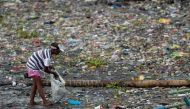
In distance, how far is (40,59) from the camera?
7262 mm

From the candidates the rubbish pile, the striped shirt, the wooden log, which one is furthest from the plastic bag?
the wooden log

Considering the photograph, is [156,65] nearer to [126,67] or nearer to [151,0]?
[126,67]

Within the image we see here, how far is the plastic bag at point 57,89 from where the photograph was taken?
7484 mm

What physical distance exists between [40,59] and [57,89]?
55 centimetres

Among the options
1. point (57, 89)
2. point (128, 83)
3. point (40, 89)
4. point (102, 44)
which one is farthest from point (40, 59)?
point (102, 44)

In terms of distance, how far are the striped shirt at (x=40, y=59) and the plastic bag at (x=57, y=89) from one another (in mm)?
316

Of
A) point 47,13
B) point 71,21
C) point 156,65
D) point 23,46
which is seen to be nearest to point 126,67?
point 156,65

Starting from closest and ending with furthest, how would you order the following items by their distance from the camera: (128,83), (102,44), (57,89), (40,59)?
(40,59) → (57,89) → (128,83) → (102,44)

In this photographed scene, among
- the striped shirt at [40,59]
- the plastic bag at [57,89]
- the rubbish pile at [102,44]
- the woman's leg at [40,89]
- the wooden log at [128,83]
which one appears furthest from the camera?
the wooden log at [128,83]

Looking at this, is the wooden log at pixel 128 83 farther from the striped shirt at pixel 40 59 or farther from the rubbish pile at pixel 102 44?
the striped shirt at pixel 40 59

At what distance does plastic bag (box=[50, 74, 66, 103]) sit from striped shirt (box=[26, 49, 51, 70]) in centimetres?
32

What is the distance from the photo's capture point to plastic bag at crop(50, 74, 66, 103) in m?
7.48

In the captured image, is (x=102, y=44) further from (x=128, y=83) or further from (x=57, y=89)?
(x=57, y=89)

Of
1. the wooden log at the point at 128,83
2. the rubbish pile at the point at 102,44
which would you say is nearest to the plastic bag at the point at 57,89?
the rubbish pile at the point at 102,44
